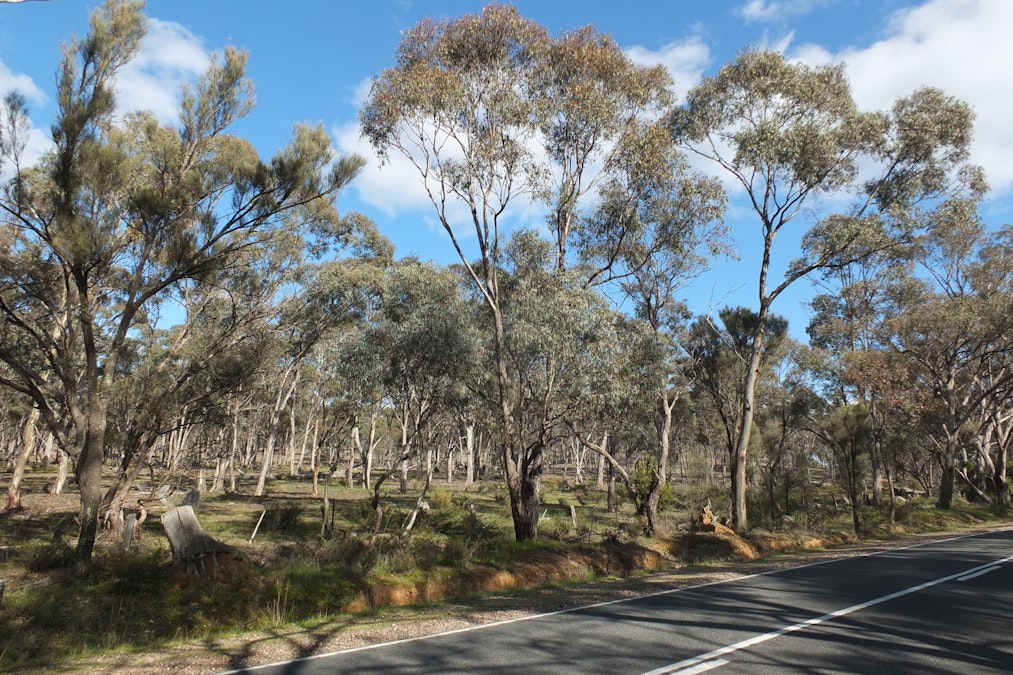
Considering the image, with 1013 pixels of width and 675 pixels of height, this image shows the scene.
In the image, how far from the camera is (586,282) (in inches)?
687

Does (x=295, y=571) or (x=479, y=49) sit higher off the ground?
(x=479, y=49)

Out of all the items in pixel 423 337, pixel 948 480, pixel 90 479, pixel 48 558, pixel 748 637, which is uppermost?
pixel 423 337

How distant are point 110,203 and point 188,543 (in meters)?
6.10

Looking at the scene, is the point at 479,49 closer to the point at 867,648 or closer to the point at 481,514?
the point at 867,648

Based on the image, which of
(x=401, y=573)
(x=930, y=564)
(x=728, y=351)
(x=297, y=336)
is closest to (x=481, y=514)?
(x=297, y=336)

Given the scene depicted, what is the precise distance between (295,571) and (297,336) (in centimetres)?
1510

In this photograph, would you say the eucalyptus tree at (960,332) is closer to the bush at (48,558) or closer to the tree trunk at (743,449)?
the tree trunk at (743,449)

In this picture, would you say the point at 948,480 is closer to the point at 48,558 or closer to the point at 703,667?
the point at 703,667

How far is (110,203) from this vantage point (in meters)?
10.8

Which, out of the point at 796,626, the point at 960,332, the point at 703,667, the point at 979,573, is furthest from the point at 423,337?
the point at 960,332

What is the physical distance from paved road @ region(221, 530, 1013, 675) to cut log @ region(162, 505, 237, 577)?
486cm

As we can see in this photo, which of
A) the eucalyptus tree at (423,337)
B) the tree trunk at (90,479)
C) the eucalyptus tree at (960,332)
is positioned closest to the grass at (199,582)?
the tree trunk at (90,479)

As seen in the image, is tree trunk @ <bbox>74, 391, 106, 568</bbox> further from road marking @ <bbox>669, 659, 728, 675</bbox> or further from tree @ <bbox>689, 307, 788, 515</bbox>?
tree @ <bbox>689, 307, 788, 515</bbox>

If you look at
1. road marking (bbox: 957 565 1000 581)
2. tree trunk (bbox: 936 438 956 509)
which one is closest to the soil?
road marking (bbox: 957 565 1000 581)
